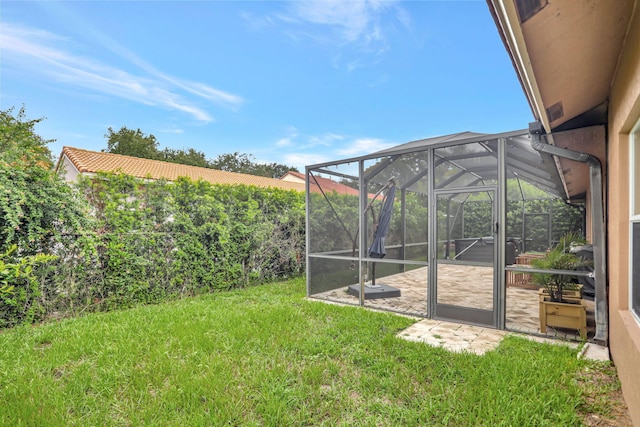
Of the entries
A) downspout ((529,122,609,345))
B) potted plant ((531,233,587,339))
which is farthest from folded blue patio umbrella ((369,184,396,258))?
downspout ((529,122,609,345))

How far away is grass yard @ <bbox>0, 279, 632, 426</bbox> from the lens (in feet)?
7.49

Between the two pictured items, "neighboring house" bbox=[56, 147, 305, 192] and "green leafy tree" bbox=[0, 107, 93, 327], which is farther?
"neighboring house" bbox=[56, 147, 305, 192]

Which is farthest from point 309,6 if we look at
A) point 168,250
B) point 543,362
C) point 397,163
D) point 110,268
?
point 543,362

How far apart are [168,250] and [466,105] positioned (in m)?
17.8

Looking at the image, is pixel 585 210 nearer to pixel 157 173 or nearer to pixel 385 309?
pixel 385 309

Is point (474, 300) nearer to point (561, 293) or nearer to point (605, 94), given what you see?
point (561, 293)

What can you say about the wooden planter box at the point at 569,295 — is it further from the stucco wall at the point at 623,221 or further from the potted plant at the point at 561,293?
the stucco wall at the point at 623,221

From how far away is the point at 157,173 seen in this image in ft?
51.9

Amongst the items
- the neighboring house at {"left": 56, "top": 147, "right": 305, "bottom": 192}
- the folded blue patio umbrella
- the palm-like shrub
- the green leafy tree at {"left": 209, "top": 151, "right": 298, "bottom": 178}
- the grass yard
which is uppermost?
the green leafy tree at {"left": 209, "top": 151, "right": 298, "bottom": 178}

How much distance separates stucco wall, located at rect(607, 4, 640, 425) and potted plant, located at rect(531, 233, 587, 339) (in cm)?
52

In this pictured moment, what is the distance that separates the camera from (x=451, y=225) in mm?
4473

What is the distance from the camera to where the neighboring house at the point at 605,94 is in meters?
1.75

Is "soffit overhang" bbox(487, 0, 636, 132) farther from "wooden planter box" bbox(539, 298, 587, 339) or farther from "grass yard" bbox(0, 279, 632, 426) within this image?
"grass yard" bbox(0, 279, 632, 426)

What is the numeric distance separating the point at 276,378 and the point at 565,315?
338 centimetres
